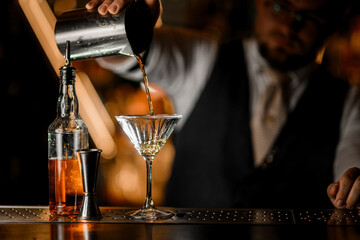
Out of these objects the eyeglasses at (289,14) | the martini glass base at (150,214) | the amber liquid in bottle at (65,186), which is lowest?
the martini glass base at (150,214)

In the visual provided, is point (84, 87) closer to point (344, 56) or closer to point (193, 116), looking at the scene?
point (193, 116)

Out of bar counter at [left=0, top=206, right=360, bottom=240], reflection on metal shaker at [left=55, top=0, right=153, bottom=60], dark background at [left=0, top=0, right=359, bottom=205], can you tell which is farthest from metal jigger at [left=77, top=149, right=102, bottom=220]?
dark background at [left=0, top=0, right=359, bottom=205]

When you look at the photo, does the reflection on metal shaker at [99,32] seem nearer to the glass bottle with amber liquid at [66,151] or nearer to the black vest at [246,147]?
the glass bottle with amber liquid at [66,151]

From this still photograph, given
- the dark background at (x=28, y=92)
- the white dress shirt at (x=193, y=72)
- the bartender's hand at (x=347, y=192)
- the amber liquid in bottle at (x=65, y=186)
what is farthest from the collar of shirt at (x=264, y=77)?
the amber liquid in bottle at (x=65, y=186)

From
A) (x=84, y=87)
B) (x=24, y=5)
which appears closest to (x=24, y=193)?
(x=84, y=87)

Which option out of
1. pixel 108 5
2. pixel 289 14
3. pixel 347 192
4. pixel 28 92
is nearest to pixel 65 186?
pixel 108 5

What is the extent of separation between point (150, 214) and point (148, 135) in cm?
19

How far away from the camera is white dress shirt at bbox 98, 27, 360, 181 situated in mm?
2379

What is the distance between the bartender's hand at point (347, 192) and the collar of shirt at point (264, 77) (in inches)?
42.3

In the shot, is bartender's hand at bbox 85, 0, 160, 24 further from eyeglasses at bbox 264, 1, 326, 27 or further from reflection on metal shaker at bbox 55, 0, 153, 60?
eyeglasses at bbox 264, 1, 326, 27

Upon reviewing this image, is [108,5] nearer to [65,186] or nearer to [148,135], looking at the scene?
[148,135]

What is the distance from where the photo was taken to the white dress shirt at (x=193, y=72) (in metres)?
2.38

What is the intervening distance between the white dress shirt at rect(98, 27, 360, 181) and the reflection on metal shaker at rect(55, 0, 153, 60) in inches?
36.2

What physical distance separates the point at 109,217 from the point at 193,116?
4.72ft
